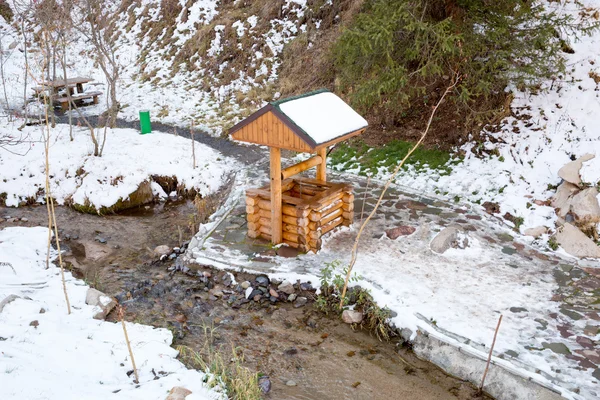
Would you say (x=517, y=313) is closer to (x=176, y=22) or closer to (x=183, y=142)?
(x=183, y=142)

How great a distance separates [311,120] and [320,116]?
1.07ft

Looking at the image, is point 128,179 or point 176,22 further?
point 176,22

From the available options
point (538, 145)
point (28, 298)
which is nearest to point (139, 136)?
point (28, 298)

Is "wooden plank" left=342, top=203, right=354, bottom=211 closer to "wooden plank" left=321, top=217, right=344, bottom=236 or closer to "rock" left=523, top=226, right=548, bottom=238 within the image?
"wooden plank" left=321, top=217, right=344, bottom=236

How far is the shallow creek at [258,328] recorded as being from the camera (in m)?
6.09

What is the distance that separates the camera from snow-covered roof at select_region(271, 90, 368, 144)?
7594mm

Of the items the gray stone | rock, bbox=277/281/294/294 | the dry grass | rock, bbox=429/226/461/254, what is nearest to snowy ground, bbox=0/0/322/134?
rock, bbox=277/281/294/294

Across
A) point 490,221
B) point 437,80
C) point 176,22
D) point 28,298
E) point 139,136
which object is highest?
point 176,22

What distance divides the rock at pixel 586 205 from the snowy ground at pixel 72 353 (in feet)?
23.0

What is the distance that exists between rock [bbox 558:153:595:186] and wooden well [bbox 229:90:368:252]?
13.5 feet

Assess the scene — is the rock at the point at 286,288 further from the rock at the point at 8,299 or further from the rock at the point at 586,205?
the rock at the point at 586,205

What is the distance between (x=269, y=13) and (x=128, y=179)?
11.4 meters

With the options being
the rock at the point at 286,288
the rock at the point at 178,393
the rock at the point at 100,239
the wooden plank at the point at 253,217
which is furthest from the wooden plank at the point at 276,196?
the rock at the point at 100,239

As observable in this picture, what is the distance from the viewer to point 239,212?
10.2 m
